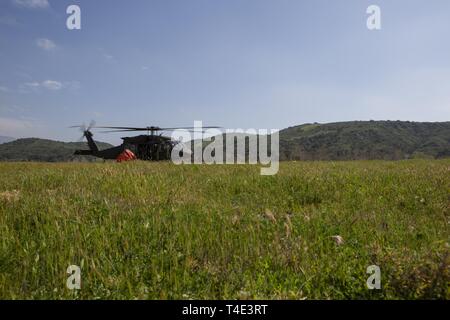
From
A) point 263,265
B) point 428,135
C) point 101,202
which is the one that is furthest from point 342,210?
point 428,135

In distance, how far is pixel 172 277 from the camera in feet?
11.0

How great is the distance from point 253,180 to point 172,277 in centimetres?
600

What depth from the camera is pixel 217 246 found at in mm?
4246

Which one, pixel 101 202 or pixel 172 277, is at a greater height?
pixel 101 202

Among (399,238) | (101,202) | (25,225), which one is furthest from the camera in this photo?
(101,202)

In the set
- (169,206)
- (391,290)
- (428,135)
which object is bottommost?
(391,290)

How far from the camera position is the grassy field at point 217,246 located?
3.13 meters

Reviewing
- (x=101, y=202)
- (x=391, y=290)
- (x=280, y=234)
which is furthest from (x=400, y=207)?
(x=101, y=202)

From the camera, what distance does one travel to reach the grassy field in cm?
313

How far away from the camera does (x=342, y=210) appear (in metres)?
6.28

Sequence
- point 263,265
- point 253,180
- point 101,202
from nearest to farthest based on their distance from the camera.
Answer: point 263,265 → point 101,202 → point 253,180

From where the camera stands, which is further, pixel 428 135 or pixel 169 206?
pixel 428 135

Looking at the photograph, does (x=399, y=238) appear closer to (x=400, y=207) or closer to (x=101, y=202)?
(x=400, y=207)

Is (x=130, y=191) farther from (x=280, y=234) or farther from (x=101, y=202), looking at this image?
(x=280, y=234)
